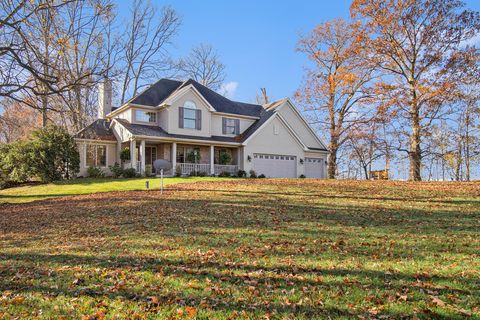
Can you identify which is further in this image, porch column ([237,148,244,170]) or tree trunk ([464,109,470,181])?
tree trunk ([464,109,470,181])

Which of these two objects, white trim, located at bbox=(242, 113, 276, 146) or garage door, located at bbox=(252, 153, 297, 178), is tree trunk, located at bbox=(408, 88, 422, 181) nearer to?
garage door, located at bbox=(252, 153, 297, 178)

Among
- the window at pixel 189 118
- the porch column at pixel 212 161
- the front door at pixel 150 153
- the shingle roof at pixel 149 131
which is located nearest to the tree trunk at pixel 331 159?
the shingle roof at pixel 149 131

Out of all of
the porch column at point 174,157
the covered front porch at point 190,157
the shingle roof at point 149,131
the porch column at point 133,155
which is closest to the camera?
the shingle roof at point 149,131

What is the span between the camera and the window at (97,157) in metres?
25.2

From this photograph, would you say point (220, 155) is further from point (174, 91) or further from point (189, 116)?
point (174, 91)

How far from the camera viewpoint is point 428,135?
76.9 ft

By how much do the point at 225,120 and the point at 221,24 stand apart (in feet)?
42.5

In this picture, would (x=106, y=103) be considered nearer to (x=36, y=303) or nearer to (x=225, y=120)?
(x=225, y=120)

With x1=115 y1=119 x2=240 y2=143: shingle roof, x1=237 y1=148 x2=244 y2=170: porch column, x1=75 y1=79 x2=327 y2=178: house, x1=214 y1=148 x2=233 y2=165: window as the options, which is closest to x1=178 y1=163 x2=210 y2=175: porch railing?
x1=75 y1=79 x2=327 y2=178: house

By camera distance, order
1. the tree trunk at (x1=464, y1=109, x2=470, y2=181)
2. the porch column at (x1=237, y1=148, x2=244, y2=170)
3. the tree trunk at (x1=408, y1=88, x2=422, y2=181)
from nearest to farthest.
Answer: the tree trunk at (x1=408, y1=88, x2=422, y2=181) < the porch column at (x1=237, y1=148, x2=244, y2=170) < the tree trunk at (x1=464, y1=109, x2=470, y2=181)

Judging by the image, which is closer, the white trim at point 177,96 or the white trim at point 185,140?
the white trim at point 185,140

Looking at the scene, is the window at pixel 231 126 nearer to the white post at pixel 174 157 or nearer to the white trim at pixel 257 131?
the white trim at pixel 257 131

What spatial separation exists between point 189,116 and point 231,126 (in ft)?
13.2

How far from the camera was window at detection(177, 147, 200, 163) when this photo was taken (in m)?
26.6
